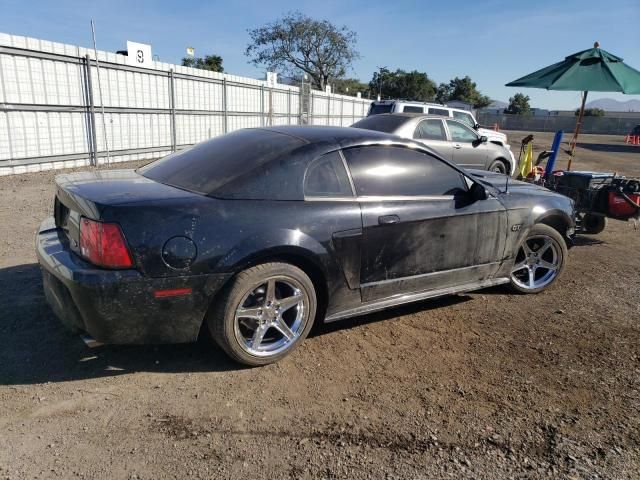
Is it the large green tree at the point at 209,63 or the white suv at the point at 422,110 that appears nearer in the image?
the white suv at the point at 422,110

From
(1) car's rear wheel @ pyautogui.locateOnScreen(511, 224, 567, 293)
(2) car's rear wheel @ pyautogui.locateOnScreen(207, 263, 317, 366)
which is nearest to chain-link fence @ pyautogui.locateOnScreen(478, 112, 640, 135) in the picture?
(1) car's rear wheel @ pyautogui.locateOnScreen(511, 224, 567, 293)

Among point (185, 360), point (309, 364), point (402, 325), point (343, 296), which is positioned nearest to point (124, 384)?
point (185, 360)

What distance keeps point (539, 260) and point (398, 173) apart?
2005 millimetres

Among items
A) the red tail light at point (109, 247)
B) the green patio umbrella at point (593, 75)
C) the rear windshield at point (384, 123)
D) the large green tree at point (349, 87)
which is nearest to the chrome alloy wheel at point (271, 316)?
the red tail light at point (109, 247)

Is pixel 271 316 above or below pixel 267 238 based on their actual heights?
below

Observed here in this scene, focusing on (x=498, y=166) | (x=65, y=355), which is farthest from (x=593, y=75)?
(x=65, y=355)

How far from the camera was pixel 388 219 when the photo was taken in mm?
3490

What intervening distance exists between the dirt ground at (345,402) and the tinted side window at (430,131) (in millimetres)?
5692

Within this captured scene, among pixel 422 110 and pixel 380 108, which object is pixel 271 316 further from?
pixel 422 110

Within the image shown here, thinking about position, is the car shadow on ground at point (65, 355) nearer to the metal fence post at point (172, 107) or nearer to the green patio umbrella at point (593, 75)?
the green patio umbrella at point (593, 75)

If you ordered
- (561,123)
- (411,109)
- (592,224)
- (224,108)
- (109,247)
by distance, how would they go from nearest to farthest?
(109,247) < (592,224) < (411,109) < (224,108) < (561,123)

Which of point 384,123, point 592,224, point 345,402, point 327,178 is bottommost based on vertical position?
point 345,402

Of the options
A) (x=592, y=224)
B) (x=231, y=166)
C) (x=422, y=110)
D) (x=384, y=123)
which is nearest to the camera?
(x=231, y=166)

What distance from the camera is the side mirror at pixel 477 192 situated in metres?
3.96
